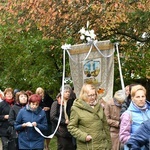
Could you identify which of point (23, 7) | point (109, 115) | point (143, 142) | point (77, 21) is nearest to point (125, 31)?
point (77, 21)

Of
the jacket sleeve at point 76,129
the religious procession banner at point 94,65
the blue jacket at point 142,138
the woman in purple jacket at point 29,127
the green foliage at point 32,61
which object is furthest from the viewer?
the green foliage at point 32,61

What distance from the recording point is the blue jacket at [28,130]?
364 inches

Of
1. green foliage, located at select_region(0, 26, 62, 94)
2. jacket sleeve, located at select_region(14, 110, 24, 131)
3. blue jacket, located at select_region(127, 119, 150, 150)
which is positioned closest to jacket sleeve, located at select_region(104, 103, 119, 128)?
jacket sleeve, located at select_region(14, 110, 24, 131)

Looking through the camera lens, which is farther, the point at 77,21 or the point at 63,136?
the point at 77,21

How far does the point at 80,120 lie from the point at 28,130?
70.1 inches

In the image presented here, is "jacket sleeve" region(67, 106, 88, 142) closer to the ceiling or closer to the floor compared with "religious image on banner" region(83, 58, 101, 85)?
closer to the floor

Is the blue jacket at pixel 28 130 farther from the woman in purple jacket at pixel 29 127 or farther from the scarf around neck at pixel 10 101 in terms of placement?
the scarf around neck at pixel 10 101

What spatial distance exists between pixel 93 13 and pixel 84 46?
1697mm

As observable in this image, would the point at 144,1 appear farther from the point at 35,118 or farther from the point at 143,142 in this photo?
the point at 143,142

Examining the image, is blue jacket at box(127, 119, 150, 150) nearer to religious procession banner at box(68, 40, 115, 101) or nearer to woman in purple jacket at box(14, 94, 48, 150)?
woman in purple jacket at box(14, 94, 48, 150)

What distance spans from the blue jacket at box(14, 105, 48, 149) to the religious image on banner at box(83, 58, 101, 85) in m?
1.68

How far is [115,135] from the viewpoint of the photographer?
30.9 ft

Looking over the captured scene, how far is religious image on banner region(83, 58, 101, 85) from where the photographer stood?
34.7ft

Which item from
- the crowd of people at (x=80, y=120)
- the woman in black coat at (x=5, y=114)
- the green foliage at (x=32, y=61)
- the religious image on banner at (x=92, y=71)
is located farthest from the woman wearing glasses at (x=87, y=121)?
the green foliage at (x=32, y=61)
